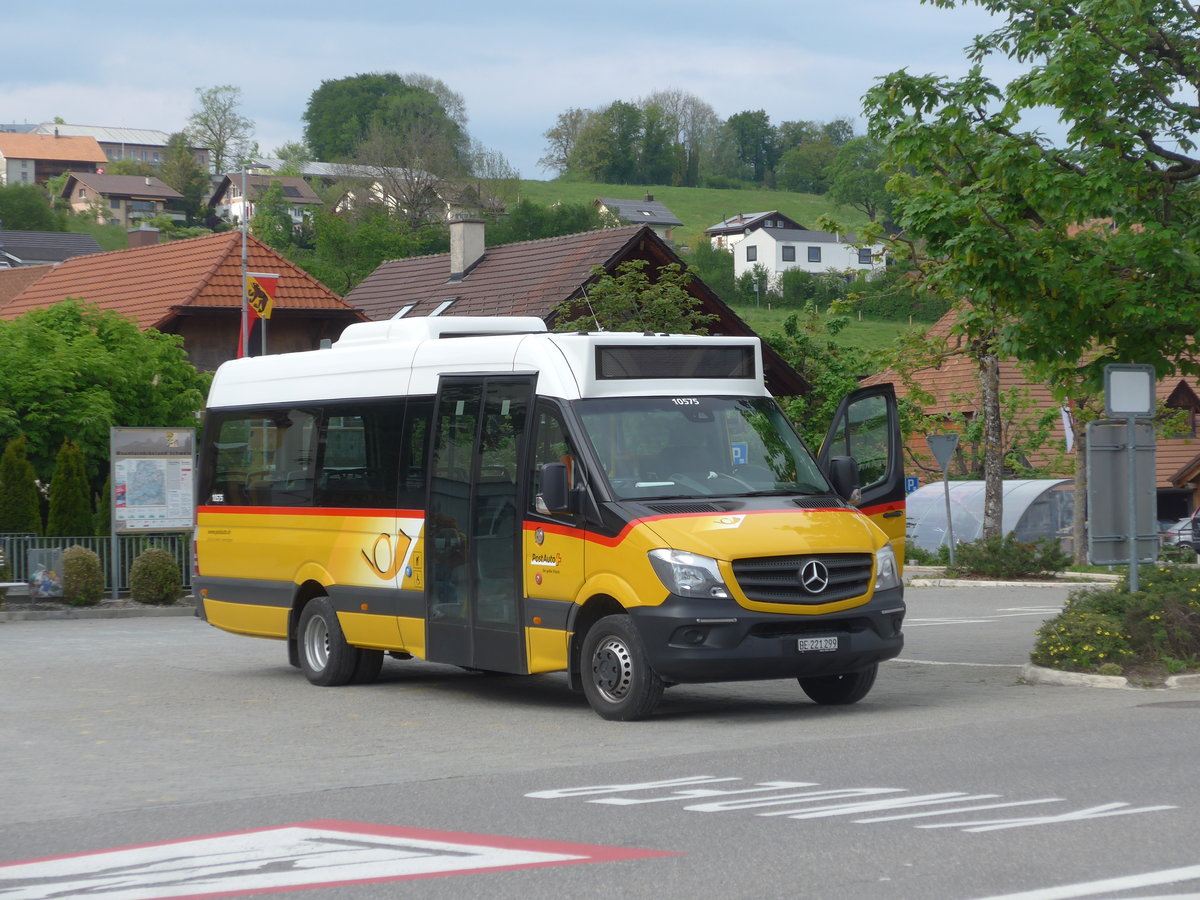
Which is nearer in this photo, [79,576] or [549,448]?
[549,448]

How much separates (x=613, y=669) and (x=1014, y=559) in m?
21.8

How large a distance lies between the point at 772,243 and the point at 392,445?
137483 millimetres

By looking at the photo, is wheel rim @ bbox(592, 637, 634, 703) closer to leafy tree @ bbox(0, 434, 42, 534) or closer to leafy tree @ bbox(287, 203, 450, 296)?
leafy tree @ bbox(0, 434, 42, 534)

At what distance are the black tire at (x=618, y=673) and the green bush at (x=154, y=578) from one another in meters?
14.9

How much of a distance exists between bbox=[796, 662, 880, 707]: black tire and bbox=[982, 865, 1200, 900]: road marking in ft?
20.1

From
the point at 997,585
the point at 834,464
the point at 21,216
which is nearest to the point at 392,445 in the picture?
the point at 834,464

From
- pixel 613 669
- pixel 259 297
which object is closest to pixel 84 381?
pixel 259 297

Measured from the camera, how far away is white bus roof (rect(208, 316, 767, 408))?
12.8 metres

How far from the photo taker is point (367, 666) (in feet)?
50.3

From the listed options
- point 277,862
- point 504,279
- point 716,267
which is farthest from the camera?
point 716,267

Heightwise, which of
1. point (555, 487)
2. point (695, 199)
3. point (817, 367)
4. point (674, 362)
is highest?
point (695, 199)

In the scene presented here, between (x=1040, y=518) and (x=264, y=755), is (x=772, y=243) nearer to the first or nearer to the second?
(x=1040, y=518)

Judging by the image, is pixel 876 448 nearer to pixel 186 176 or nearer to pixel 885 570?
pixel 885 570

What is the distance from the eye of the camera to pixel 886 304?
94.6 m
